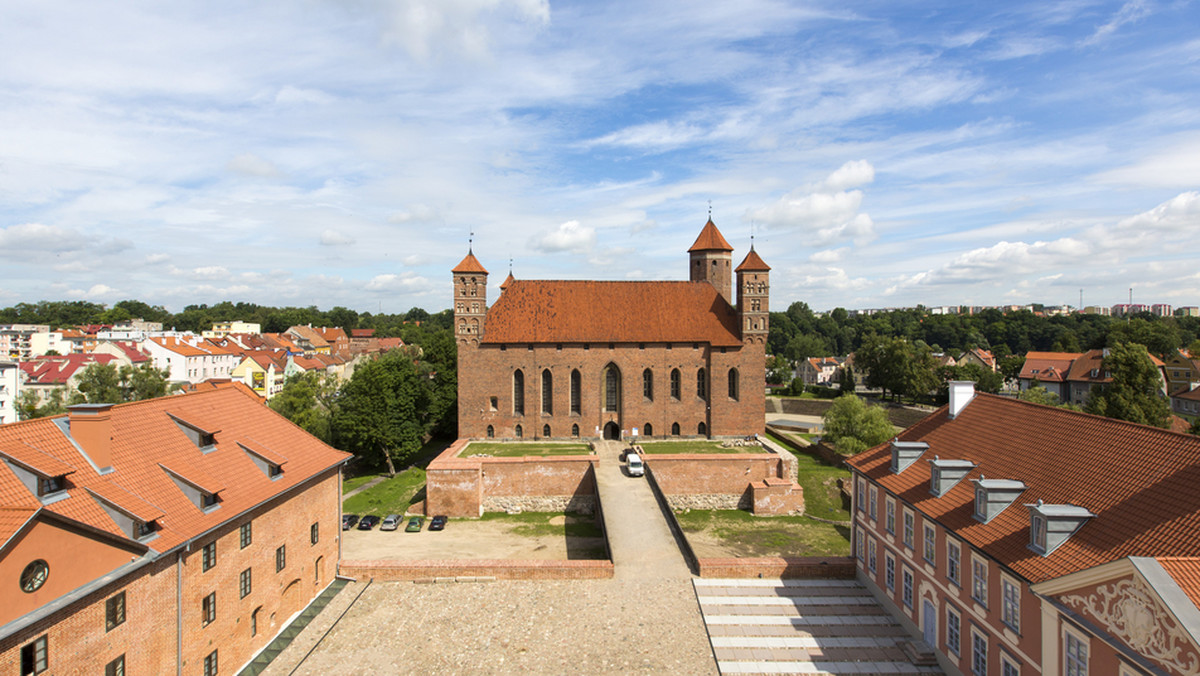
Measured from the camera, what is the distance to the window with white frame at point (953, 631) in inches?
613

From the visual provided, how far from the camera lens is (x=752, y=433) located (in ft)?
135

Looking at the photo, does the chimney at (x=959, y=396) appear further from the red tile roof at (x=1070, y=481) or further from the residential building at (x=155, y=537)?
the residential building at (x=155, y=537)

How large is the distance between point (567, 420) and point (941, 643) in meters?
27.0

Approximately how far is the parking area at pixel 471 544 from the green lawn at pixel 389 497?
2.99m

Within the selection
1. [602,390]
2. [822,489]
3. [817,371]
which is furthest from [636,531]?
[817,371]

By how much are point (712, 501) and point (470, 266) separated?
21.7 metres

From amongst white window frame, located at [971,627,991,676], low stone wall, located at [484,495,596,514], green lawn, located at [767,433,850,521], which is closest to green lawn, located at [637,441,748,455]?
green lawn, located at [767,433,850,521]

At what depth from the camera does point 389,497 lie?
3519 centimetres

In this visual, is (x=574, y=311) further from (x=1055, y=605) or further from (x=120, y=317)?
(x=120, y=317)

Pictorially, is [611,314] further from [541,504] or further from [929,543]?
[929,543]

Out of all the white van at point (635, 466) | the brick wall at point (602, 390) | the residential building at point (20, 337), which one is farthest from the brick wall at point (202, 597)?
the residential building at point (20, 337)

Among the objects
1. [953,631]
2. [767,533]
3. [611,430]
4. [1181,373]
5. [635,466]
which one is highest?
[1181,373]

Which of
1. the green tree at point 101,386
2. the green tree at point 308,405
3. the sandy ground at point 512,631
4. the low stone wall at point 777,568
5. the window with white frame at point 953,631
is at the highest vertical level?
the green tree at point 101,386

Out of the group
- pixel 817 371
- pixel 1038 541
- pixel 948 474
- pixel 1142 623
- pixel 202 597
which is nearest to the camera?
pixel 1142 623
